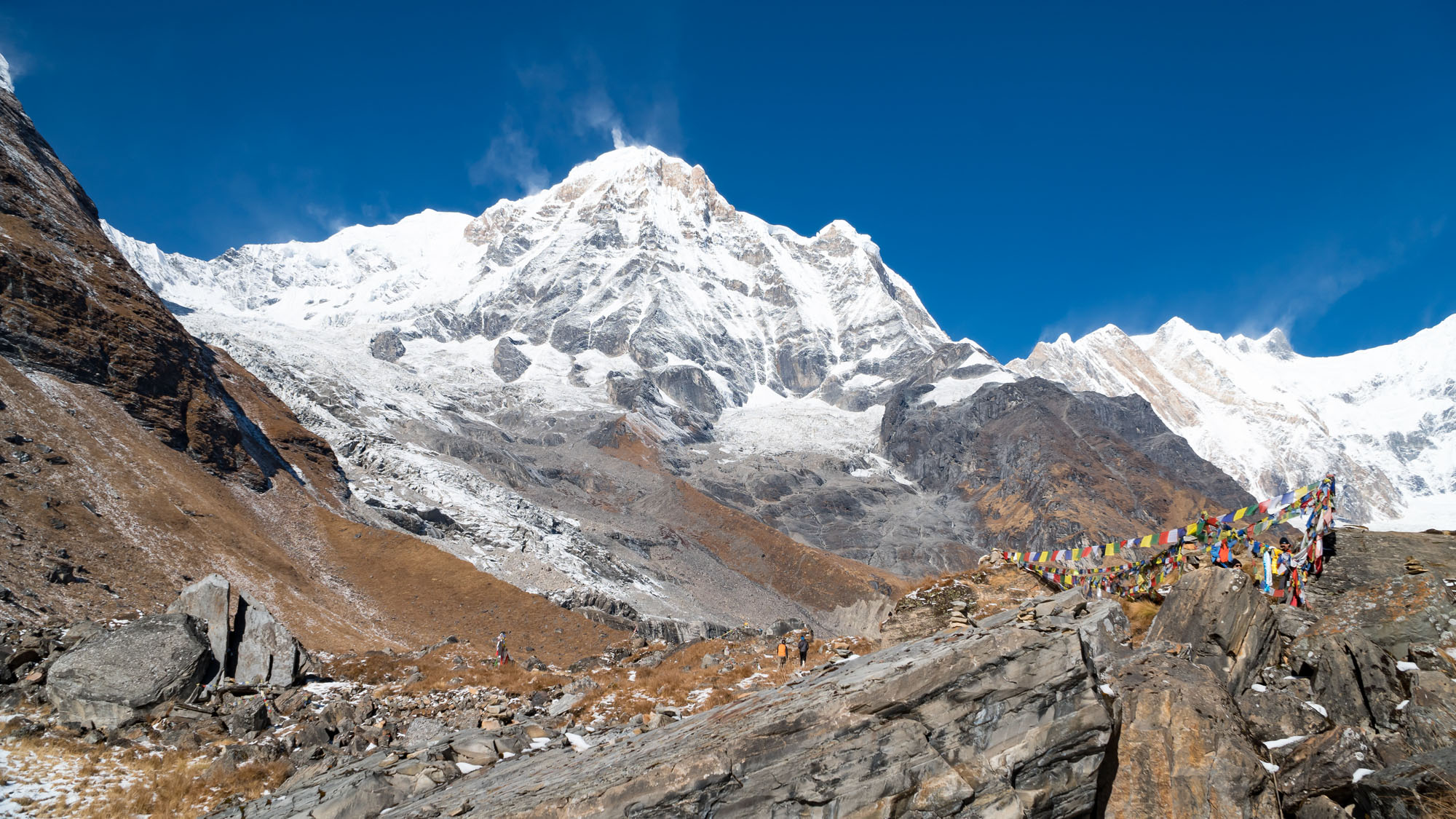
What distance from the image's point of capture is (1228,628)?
12250mm

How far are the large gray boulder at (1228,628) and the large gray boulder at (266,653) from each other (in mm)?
23833

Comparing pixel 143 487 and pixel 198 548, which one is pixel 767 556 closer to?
pixel 198 548

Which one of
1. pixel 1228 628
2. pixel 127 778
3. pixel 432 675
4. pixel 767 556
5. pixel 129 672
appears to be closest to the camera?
pixel 1228 628

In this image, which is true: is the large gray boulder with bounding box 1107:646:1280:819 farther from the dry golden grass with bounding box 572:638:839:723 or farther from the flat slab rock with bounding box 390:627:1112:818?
the dry golden grass with bounding box 572:638:839:723

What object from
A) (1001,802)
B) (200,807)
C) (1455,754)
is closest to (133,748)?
(200,807)

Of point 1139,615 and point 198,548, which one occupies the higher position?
point 198,548

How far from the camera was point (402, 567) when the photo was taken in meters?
54.5

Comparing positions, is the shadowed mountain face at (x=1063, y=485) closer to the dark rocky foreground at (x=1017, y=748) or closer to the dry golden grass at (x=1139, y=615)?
the dry golden grass at (x=1139, y=615)

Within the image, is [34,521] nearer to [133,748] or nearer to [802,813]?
[133,748]

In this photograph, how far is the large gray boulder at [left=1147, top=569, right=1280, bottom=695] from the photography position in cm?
1195

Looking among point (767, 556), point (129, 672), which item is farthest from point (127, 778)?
point (767, 556)

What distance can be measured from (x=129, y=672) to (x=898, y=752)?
18.5 m

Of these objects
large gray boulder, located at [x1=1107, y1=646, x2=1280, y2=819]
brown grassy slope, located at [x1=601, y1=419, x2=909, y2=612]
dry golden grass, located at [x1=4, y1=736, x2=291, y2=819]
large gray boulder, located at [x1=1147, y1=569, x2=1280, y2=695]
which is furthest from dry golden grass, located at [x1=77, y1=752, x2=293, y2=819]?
brown grassy slope, located at [x1=601, y1=419, x2=909, y2=612]

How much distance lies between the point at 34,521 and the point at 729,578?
82.4 meters
